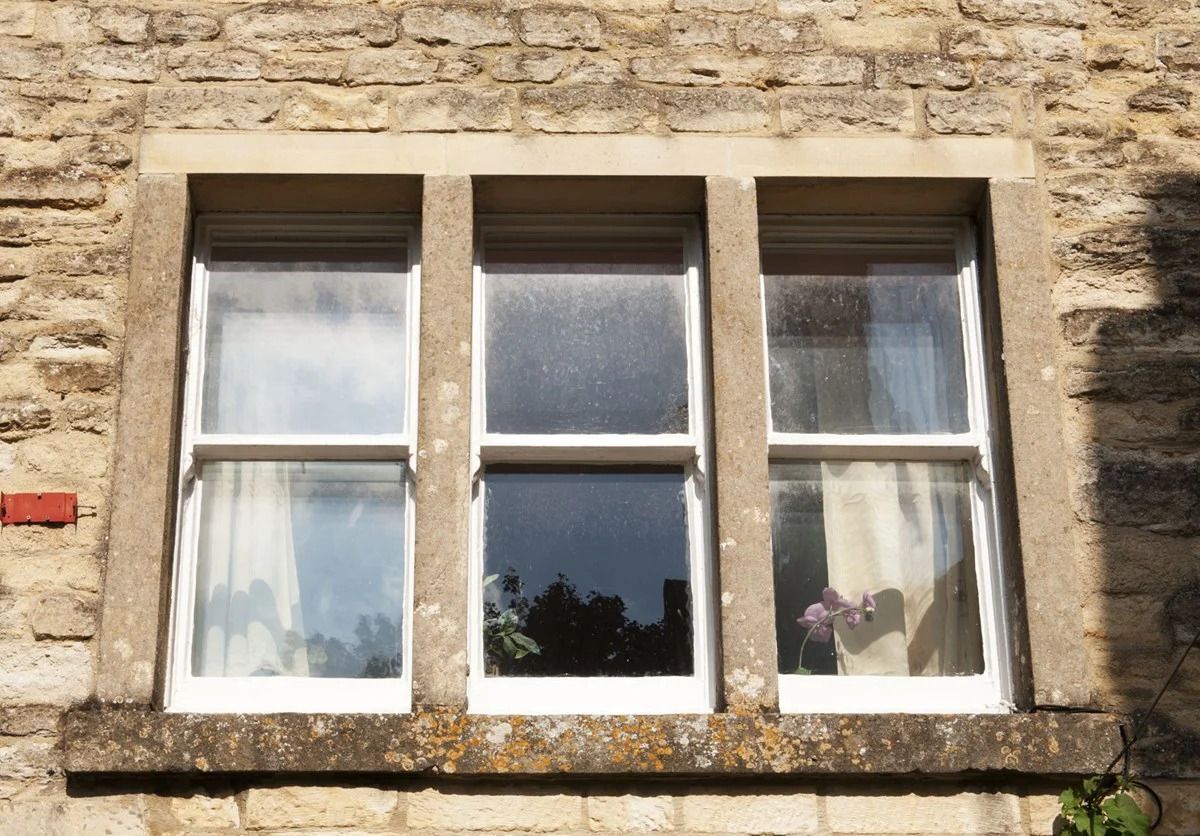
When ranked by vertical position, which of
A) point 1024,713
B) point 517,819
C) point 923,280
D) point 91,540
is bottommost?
point 517,819

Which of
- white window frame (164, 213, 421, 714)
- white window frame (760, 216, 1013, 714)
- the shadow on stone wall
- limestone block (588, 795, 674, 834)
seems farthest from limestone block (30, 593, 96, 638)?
the shadow on stone wall

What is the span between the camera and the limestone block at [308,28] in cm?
419

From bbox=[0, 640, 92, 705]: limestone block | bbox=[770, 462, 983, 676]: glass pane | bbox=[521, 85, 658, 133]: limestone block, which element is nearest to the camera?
bbox=[0, 640, 92, 705]: limestone block

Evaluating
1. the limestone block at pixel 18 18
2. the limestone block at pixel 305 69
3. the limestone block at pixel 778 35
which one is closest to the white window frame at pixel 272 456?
the limestone block at pixel 305 69

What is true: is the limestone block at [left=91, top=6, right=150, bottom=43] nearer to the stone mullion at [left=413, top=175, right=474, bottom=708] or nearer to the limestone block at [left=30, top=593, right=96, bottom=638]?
the stone mullion at [left=413, top=175, right=474, bottom=708]

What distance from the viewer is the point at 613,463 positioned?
4.00 meters

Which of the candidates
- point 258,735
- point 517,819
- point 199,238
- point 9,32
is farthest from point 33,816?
point 9,32

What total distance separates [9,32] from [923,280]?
2666mm

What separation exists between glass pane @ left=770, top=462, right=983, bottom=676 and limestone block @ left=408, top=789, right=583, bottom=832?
2.31 ft

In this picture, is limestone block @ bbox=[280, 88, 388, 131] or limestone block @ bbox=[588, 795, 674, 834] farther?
limestone block @ bbox=[280, 88, 388, 131]

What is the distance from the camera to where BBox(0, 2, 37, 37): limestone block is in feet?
13.7

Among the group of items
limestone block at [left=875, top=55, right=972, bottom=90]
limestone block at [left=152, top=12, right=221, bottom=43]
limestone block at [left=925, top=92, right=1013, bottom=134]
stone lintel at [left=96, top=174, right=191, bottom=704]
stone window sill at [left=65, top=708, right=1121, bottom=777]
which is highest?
limestone block at [left=152, top=12, right=221, bottom=43]

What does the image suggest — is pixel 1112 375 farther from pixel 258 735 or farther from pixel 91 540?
pixel 91 540

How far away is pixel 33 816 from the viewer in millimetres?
3496
